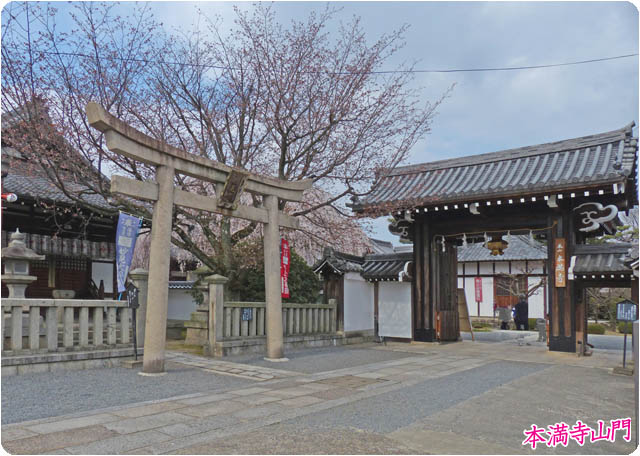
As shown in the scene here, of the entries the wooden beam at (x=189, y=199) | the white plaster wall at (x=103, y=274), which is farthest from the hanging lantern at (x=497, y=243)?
the white plaster wall at (x=103, y=274)

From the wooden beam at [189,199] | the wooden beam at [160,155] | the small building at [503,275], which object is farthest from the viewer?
the small building at [503,275]

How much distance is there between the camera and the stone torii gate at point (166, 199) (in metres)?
7.87

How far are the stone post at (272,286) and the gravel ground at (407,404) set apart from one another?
3.46 m

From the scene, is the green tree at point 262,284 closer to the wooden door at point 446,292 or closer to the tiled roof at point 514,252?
the wooden door at point 446,292

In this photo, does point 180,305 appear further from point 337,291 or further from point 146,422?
point 146,422

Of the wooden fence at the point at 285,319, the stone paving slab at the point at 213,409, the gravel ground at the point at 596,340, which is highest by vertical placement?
the wooden fence at the point at 285,319

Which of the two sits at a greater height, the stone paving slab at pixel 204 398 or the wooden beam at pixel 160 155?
the wooden beam at pixel 160 155

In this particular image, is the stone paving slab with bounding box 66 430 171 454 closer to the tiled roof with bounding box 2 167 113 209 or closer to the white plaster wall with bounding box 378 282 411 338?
the tiled roof with bounding box 2 167 113 209

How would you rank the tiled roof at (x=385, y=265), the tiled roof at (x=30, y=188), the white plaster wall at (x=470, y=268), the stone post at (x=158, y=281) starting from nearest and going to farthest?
the stone post at (x=158, y=281) → the tiled roof at (x=30, y=188) → the tiled roof at (x=385, y=265) → the white plaster wall at (x=470, y=268)

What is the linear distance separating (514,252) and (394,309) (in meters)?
15.1

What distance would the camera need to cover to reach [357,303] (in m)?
15.0

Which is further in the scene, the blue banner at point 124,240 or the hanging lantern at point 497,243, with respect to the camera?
the hanging lantern at point 497,243

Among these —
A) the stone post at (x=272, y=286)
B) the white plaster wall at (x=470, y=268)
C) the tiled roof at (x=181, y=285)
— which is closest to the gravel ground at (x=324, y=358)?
the stone post at (x=272, y=286)

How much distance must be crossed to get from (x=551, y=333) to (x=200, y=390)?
8891mm
